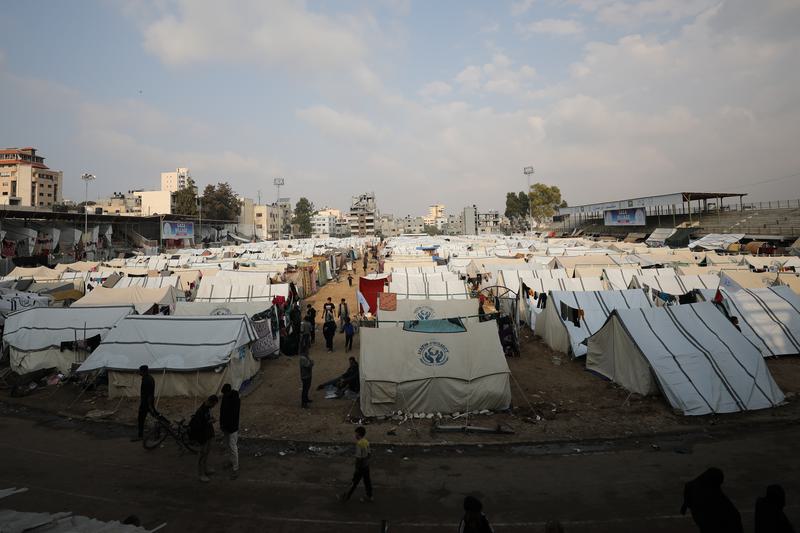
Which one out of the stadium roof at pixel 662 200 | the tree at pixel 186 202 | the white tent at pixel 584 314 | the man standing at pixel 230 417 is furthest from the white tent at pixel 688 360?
the tree at pixel 186 202

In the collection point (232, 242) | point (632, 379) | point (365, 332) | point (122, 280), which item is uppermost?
point (232, 242)

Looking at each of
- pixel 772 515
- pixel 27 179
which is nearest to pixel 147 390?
pixel 772 515

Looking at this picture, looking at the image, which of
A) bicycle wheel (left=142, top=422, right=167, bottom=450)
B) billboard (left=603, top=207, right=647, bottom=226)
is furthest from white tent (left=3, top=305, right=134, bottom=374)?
billboard (left=603, top=207, right=647, bottom=226)

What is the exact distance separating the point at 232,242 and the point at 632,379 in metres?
71.2

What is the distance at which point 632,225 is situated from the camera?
64.9 m

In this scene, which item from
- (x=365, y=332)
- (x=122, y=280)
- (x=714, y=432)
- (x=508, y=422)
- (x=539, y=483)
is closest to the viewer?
(x=539, y=483)

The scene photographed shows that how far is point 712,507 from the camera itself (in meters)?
4.14

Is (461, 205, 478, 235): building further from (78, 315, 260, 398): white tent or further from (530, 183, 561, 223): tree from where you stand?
(78, 315, 260, 398): white tent

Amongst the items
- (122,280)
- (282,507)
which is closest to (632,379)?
(282,507)

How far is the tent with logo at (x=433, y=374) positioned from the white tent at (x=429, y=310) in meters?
4.27

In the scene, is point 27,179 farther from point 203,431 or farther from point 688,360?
point 688,360

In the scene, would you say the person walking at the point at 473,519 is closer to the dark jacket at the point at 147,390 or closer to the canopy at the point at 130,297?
the dark jacket at the point at 147,390

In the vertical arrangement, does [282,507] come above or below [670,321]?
below

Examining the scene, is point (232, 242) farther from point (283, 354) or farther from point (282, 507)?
point (282, 507)
